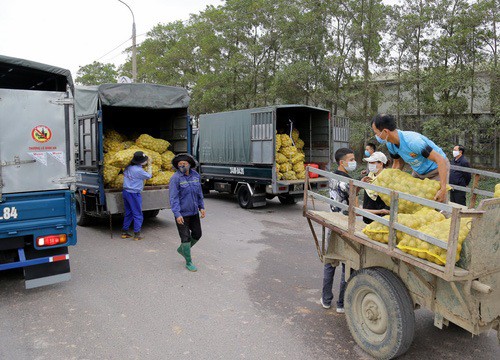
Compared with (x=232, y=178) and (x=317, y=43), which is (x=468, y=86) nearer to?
(x=317, y=43)

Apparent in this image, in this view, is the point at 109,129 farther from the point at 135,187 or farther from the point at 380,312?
the point at 380,312

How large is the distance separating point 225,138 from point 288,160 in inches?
90.5

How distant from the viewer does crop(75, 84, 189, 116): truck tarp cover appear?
24.9 feet

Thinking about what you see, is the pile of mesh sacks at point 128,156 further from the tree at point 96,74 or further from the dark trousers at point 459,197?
the tree at point 96,74

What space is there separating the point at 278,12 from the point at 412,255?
17200 mm

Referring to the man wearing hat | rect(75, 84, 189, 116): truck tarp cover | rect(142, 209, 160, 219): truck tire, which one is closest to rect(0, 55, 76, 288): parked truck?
rect(75, 84, 189, 116): truck tarp cover

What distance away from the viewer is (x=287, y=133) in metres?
11.9

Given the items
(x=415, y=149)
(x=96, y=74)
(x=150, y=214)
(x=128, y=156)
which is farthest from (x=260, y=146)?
(x=96, y=74)

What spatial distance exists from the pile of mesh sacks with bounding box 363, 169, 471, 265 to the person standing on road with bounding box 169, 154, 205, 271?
9.65 ft

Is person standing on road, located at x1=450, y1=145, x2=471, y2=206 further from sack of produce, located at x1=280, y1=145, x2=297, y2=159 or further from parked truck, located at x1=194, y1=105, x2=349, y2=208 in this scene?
sack of produce, located at x1=280, y1=145, x2=297, y2=159

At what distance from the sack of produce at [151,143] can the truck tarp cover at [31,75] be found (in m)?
3.06

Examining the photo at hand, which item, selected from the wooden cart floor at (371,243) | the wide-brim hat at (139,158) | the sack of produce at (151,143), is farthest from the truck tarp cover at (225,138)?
the wooden cart floor at (371,243)

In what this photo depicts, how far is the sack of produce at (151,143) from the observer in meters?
8.90

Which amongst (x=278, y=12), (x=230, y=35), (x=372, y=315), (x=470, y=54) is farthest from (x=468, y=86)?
(x=372, y=315)
